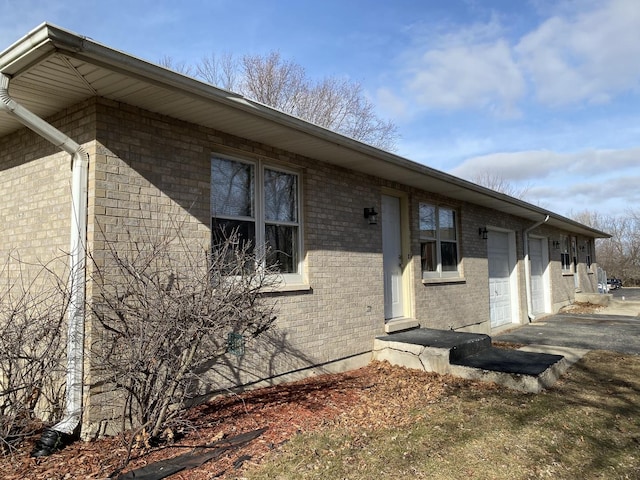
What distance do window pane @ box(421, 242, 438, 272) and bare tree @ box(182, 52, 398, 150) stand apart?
11217 millimetres

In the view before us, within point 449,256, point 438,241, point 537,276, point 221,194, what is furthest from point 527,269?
point 221,194

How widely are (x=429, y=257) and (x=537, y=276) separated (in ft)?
27.4

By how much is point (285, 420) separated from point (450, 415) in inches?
71.0

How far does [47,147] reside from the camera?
4895 mm

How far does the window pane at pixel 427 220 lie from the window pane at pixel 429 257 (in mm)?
223

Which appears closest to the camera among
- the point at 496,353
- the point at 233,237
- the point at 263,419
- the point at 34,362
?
the point at 34,362

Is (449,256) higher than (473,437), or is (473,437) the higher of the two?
(449,256)

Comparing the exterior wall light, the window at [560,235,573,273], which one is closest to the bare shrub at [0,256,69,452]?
the exterior wall light

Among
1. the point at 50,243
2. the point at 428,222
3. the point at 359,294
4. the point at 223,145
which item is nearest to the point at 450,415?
the point at 359,294

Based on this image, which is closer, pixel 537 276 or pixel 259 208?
pixel 259 208

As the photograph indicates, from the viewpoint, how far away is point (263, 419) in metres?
4.43

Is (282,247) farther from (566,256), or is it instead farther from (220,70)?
(566,256)

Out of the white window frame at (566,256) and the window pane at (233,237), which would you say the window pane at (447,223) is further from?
the white window frame at (566,256)

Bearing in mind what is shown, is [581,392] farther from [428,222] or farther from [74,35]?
[74,35]
